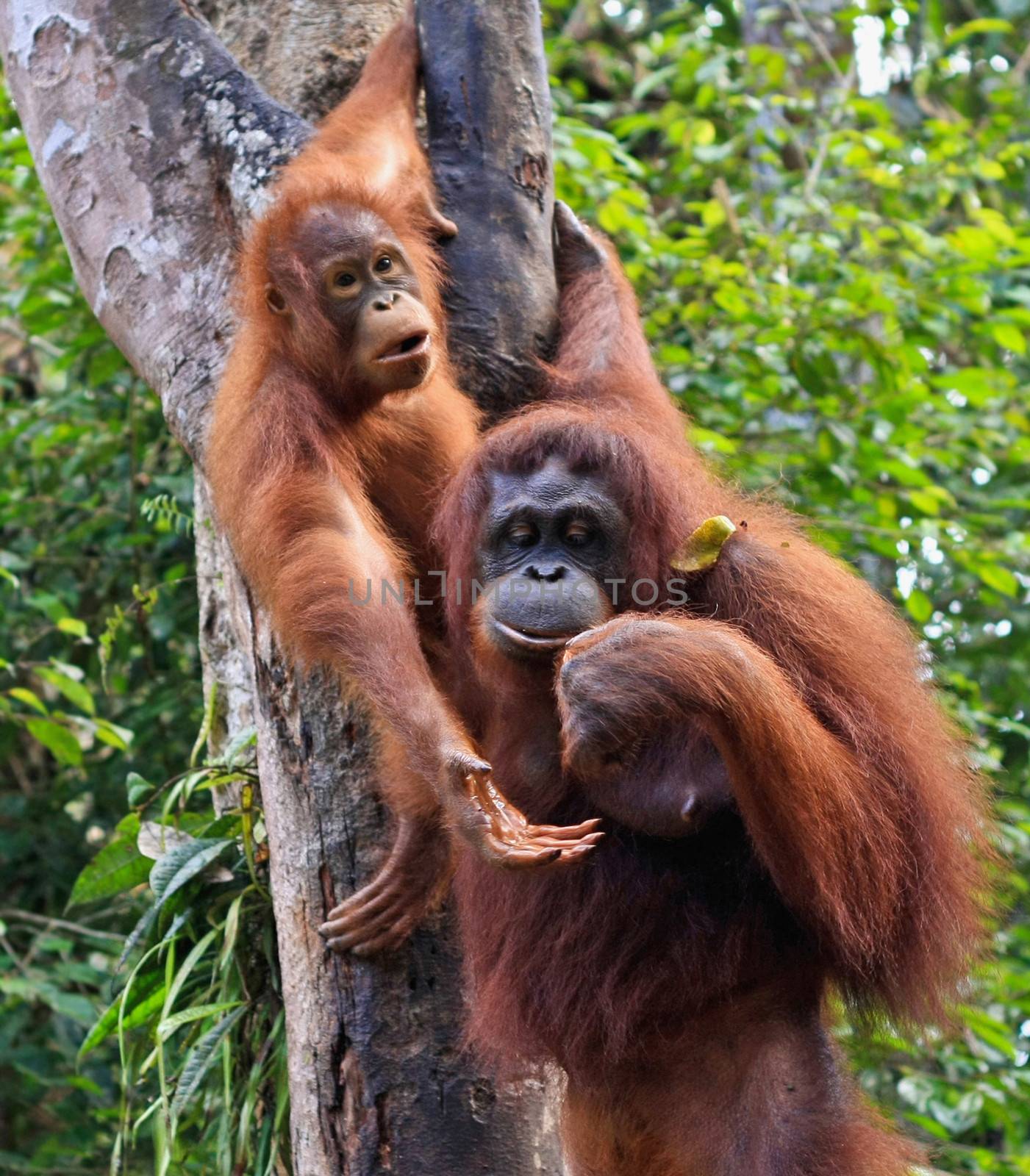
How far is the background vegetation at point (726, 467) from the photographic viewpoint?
4.12m

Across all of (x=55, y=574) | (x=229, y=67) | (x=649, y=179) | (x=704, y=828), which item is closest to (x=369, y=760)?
(x=704, y=828)

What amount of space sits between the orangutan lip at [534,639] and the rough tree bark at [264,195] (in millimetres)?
430

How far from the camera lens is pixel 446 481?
9.59ft

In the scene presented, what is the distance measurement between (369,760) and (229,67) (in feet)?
5.22

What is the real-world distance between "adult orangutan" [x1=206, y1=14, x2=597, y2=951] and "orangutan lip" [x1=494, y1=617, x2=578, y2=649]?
0.23 meters

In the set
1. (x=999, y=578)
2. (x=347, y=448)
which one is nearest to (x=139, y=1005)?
(x=347, y=448)

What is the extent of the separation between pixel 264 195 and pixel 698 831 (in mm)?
1684

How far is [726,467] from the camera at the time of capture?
3650 mm

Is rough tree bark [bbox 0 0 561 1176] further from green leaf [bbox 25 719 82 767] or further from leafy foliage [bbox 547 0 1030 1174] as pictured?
leafy foliage [bbox 547 0 1030 1174]

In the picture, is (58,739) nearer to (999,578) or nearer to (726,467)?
(726,467)

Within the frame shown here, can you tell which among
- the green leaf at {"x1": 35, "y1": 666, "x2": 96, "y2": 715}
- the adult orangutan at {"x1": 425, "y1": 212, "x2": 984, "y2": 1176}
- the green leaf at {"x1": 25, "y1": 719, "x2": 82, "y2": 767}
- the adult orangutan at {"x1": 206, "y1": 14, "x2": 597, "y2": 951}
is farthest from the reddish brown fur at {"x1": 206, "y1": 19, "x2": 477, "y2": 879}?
the green leaf at {"x1": 25, "y1": 719, "x2": 82, "y2": 767}

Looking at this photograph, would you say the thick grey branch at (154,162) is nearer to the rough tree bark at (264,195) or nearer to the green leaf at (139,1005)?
the rough tree bark at (264,195)

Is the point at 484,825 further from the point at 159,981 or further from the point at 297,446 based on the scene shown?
the point at 159,981

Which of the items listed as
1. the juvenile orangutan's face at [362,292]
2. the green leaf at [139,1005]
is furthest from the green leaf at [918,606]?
the green leaf at [139,1005]
